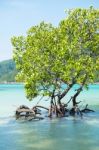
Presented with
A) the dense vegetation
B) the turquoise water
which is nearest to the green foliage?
the dense vegetation

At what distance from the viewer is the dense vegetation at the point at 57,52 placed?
1396 inches

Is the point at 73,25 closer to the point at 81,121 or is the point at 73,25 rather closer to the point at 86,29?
the point at 86,29

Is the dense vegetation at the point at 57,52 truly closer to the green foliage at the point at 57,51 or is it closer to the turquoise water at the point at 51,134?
the green foliage at the point at 57,51

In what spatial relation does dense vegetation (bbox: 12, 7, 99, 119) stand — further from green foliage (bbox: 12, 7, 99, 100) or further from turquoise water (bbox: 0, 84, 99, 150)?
turquoise water (bbox: 0, 84, 99, 150)

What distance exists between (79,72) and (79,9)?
580cm

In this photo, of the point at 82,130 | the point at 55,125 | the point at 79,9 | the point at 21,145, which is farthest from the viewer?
the point at 79,9

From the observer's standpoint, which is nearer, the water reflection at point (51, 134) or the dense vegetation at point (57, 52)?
the water reflection at point (51, 134)

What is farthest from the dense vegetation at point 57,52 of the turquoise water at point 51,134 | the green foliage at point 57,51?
the turquoise water at point 51,134

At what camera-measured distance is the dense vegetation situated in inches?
1396

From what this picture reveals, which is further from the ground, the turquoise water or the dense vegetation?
the dense vegetation

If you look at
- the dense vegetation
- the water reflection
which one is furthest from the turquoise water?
the dense vegetation

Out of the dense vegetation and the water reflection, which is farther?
the dense vegetation

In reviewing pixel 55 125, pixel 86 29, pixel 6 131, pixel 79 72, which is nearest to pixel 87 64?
pixel 79 72

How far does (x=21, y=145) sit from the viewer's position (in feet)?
79.6
